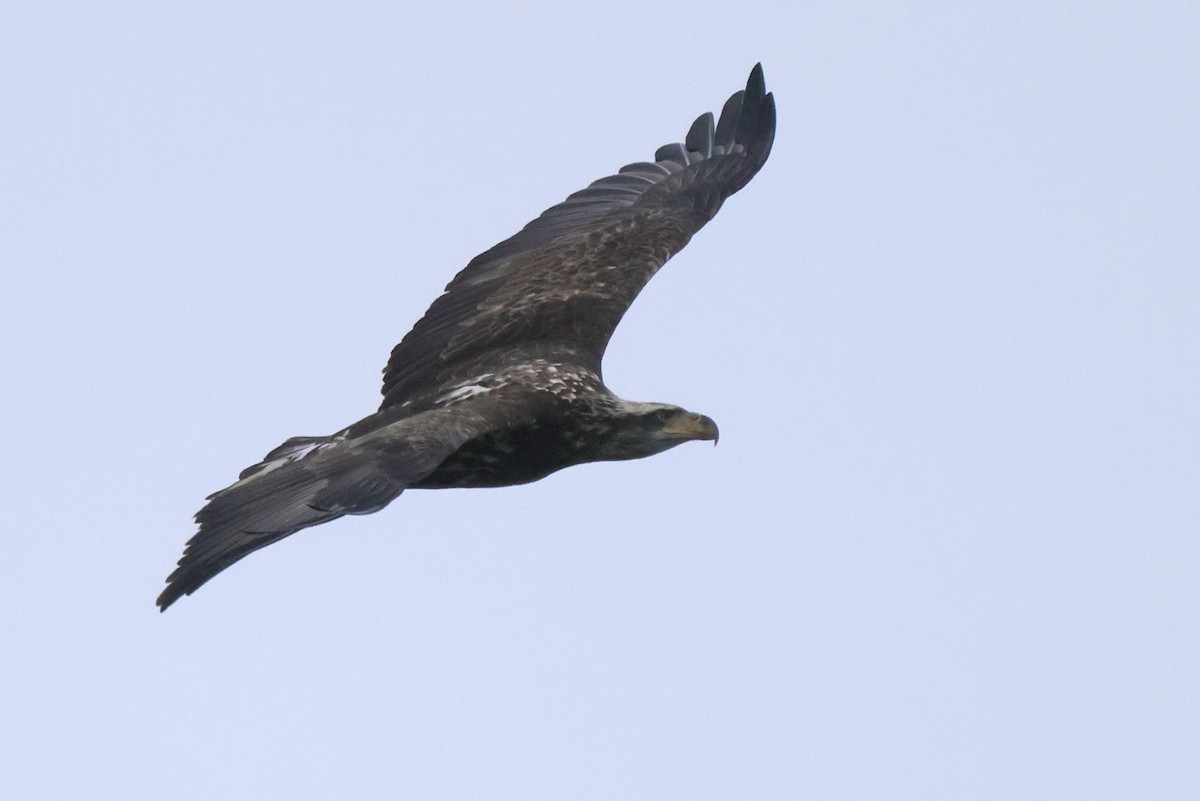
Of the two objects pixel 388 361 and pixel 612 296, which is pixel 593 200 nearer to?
pixel 612 296

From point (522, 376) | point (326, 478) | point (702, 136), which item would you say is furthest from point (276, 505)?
point (702, 136)

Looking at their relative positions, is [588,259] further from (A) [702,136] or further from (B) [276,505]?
(B) [276,505]

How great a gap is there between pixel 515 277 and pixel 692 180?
2.02 meters

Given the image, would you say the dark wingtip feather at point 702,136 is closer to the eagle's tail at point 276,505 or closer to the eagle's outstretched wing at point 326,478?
the eagle's outstretched wing at point 326,478

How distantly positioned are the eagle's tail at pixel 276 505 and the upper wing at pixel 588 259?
72.9 inches

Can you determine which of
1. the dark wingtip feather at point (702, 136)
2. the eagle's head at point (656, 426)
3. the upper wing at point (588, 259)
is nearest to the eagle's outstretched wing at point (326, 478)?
the eagle's head at point (656, 426)

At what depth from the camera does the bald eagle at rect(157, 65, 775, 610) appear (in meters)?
11.5

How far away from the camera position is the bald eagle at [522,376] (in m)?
11.5

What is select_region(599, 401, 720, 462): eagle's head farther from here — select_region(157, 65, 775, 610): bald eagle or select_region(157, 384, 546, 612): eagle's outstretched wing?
select_region(157, 384, 546, 612): eagle's outstretched wing

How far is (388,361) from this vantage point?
558 inches

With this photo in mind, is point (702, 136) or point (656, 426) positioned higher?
point (702, 136)

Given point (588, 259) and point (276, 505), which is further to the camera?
point (588, 259)

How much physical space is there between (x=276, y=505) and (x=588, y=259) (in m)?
4.15

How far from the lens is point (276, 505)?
37.8ft
